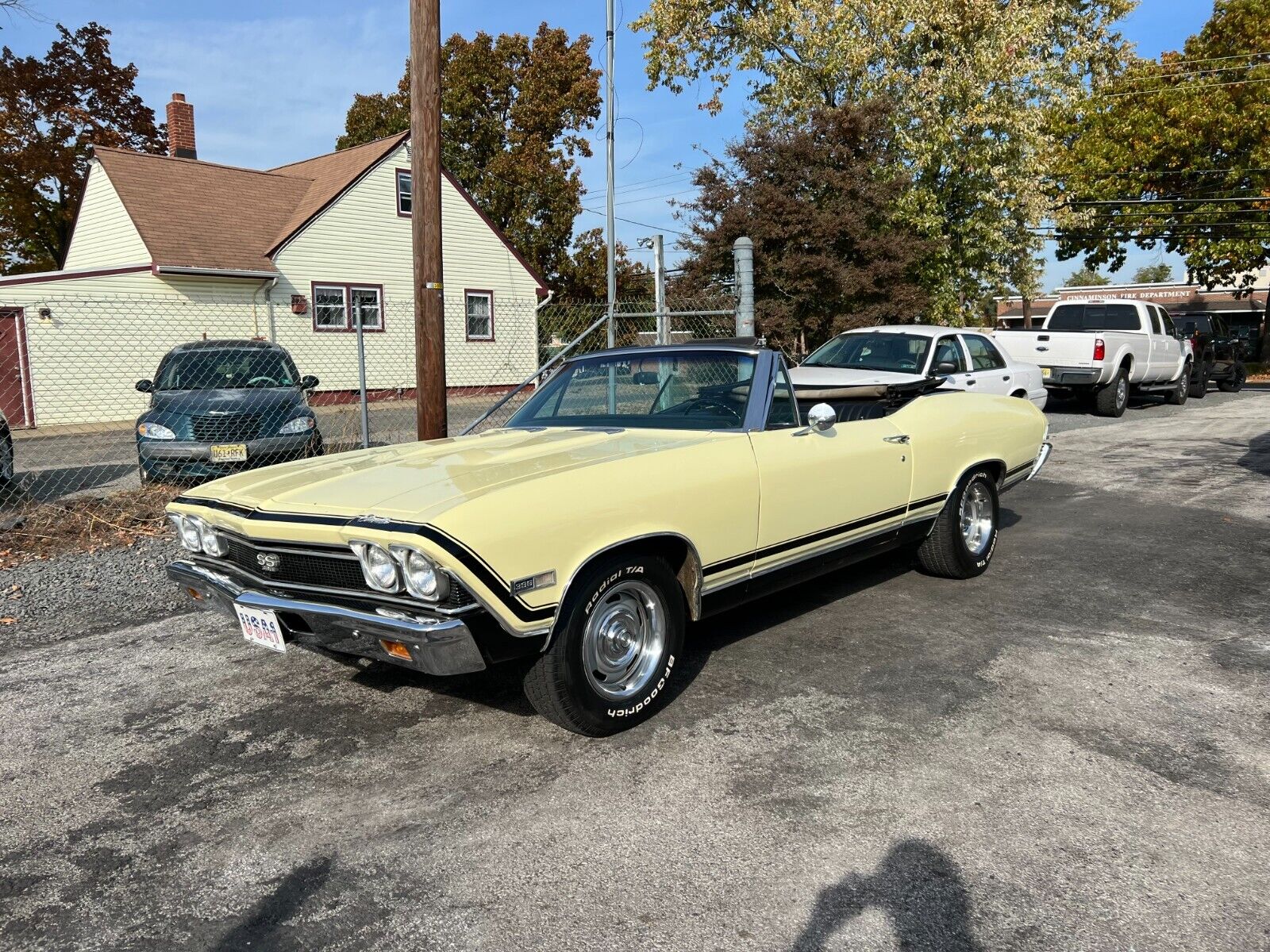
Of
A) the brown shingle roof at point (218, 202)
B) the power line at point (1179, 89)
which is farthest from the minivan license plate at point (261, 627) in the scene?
the power line at point (1179, 89)

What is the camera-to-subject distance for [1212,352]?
871 inches

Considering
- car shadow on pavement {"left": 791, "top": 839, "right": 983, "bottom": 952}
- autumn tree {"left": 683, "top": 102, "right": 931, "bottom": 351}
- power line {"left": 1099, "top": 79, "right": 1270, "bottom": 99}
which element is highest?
power line {"left": 1099, "top": 79, "right": 1270, "bottom": 99}

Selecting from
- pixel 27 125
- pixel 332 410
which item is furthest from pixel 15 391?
pixel 27 125

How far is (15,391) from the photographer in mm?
18125

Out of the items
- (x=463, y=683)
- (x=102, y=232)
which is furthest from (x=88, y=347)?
(x=463, y=683)

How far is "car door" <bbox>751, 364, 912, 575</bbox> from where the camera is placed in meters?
4.31

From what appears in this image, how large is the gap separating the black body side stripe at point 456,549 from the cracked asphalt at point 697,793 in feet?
2.11

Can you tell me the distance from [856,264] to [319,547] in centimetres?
1632

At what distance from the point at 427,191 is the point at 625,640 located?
15.7 feet

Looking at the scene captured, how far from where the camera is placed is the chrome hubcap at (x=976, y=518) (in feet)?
19.7

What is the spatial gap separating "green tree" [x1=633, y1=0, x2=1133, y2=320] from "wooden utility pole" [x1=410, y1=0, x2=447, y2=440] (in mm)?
14089

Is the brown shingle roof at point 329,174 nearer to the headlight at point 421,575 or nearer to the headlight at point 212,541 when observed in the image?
the headlight at point 212,541

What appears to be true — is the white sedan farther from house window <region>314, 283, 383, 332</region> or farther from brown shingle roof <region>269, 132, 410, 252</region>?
brown shingle roof <region>269, 132, 410, 252</region>

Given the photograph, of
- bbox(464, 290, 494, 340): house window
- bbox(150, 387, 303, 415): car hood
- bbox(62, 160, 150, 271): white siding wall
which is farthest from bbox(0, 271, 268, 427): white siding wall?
bbox(150, 387, 303, 415): car hood
